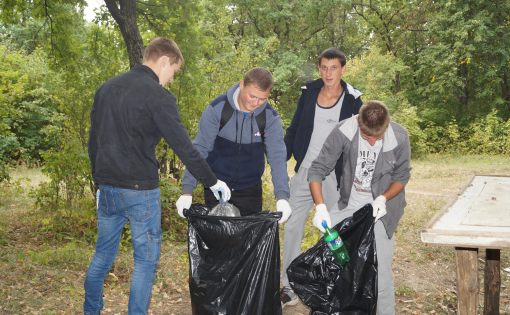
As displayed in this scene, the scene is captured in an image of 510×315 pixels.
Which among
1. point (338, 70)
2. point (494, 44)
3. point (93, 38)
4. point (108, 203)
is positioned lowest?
point (108, 203)

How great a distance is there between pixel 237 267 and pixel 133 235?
620mm

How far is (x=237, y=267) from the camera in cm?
273

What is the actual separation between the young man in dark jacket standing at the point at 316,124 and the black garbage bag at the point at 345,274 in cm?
61

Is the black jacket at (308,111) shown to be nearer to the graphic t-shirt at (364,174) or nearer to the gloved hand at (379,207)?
the graphic t-shirt at (364,174)

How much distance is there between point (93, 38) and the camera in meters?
6.68

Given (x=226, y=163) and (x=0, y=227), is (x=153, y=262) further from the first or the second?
(x=0, y=227)

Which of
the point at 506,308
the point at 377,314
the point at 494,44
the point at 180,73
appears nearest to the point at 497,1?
the point at 494,44

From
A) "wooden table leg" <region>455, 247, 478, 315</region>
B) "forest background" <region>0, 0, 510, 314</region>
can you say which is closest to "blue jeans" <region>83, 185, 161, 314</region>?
"wooden table leg" <region>455, 247, 478, 315</region>

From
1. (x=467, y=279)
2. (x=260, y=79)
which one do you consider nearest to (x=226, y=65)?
(x=260, y=79)

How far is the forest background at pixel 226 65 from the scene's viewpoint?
6605 millimetres

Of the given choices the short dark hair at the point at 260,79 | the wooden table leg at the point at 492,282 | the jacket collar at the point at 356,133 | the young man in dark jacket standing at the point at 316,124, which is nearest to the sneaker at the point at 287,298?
the young man in dark jacket standing at the point at 316,124

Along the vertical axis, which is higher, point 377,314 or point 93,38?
point 93,38

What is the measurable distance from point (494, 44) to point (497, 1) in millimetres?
1630

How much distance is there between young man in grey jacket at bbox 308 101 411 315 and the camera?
2994mm
